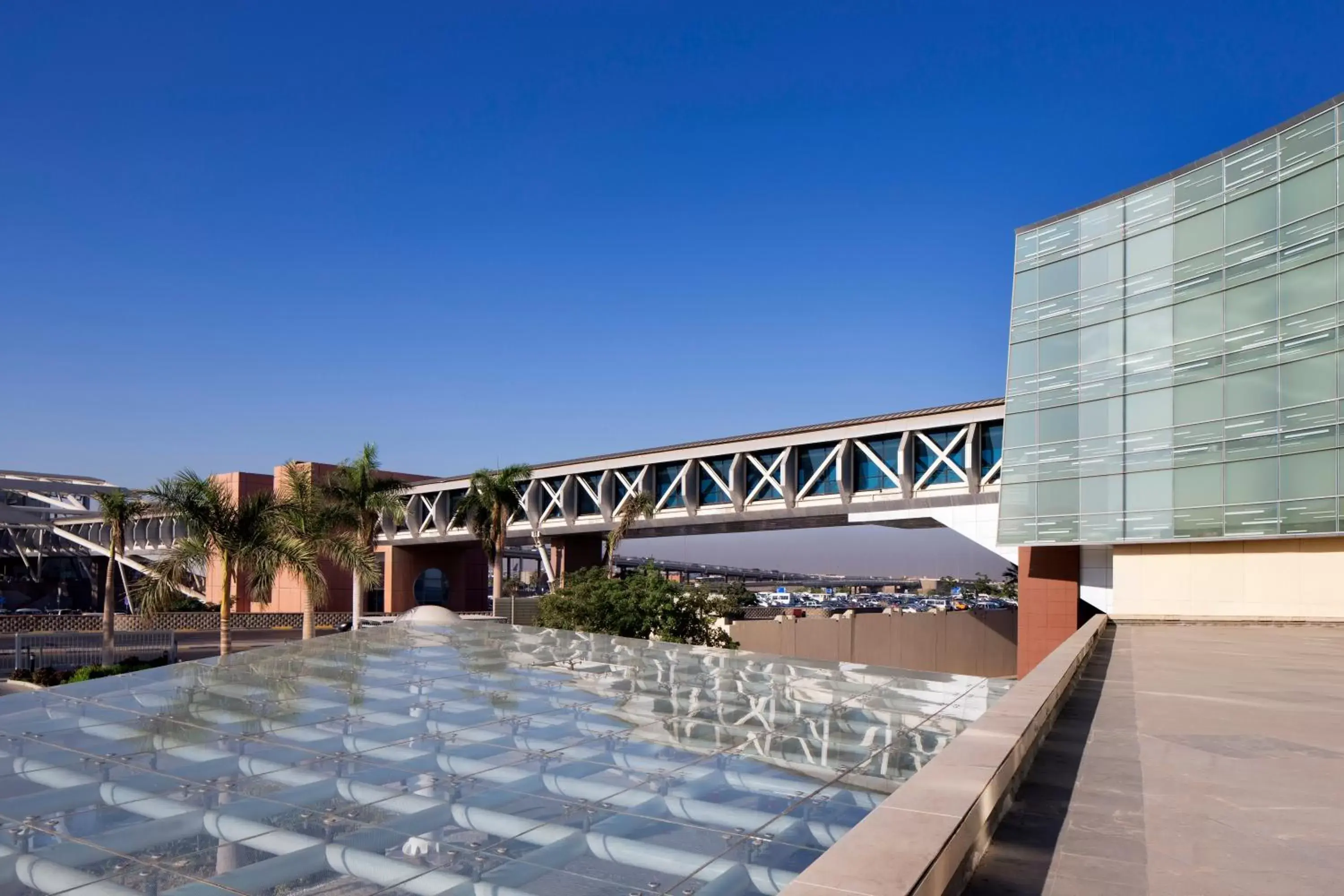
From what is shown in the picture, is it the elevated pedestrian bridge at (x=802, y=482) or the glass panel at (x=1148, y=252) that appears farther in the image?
the elevated pedestrian bridge at (x=802, y=482)

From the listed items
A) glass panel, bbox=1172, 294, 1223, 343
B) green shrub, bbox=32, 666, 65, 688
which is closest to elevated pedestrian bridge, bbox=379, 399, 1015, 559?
glass panel, bbox=1172, 294, 1223, 343

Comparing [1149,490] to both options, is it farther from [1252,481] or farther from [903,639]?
[903,639]

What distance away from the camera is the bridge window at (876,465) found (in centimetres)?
4384

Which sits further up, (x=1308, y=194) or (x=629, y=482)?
(x=1308, y=194)

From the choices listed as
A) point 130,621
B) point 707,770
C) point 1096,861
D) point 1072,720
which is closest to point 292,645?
point 707,770

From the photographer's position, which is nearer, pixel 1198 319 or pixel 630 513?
pixel 1198 319

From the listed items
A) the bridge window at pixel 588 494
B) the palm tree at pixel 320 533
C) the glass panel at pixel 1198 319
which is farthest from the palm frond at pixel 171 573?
the glass panel at pixel 1198 319

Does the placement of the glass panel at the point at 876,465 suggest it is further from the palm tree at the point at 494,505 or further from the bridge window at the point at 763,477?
the palm tree at the point at 494,505

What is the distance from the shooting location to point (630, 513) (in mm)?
52312

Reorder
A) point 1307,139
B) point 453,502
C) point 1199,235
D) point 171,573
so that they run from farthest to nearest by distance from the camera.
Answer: point 453,502 → point 1199,235 → point 171,573 → point 1307,139

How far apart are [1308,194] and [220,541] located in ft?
107

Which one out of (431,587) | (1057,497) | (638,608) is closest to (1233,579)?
(1057,497)

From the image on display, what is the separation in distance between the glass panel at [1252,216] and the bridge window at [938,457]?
13.6m

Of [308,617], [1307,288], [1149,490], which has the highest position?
[1307,288]
